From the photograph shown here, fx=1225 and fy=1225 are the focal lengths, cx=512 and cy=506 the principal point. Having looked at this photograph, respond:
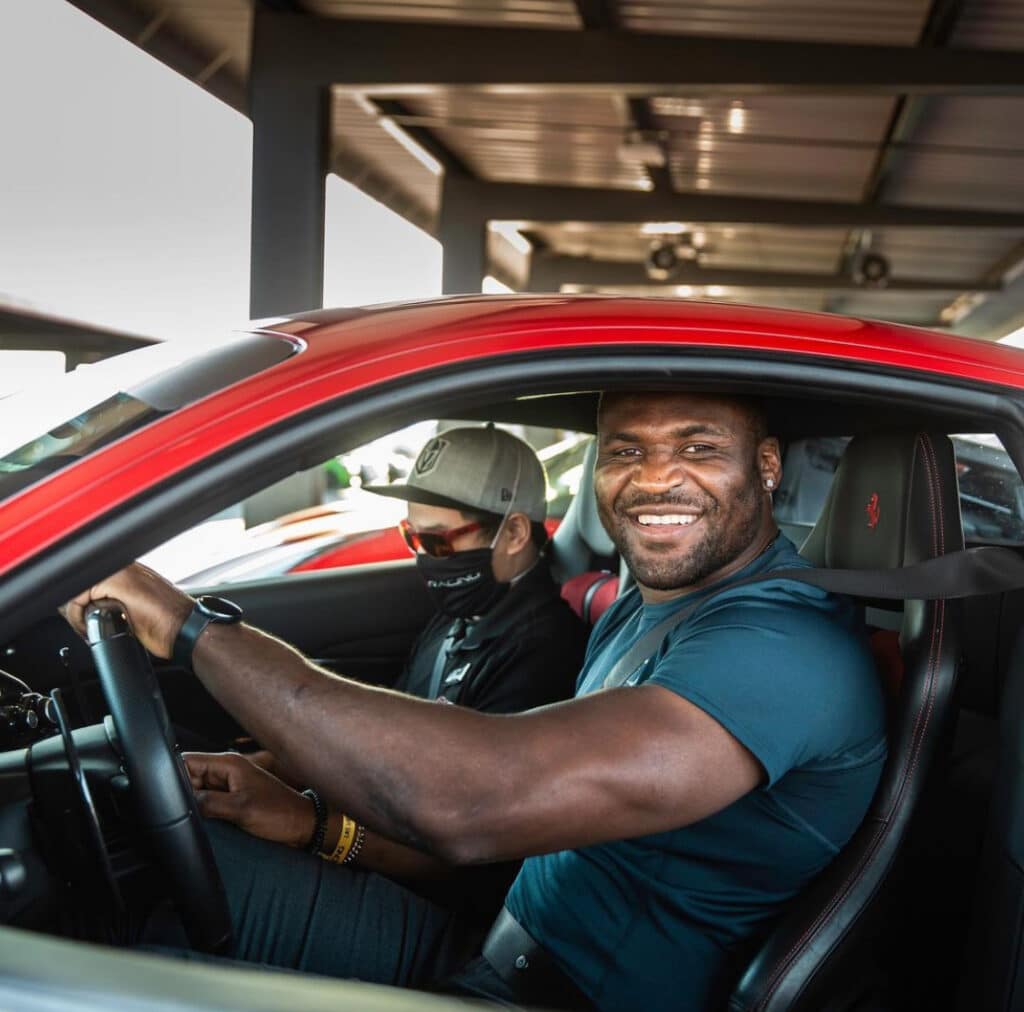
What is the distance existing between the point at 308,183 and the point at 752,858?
788 cm

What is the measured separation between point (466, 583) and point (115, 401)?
150 centimetres

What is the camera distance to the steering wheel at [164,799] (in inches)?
60.8

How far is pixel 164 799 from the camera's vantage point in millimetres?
1565

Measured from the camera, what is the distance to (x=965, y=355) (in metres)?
1.60

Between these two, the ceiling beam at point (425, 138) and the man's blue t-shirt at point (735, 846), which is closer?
the man's blue t-shirt at point (735, 846)

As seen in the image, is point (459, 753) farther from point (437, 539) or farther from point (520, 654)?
point (437, 539)

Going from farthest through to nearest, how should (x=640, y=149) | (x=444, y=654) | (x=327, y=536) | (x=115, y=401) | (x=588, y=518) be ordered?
(x=640, y=149)
(x=327, y=536)
(x=588, y=518)
(x=444, y=654)
(x=115, y=401)

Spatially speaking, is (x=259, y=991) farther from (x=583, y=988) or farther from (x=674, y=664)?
(x=583, y=988)

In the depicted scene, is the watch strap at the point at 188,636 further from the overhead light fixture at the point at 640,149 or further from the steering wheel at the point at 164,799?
the overhead light fixture at the point at 640,149

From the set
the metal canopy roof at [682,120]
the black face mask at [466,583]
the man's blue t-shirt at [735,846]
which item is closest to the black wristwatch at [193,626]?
the man's blue t-shirt at [735,846]

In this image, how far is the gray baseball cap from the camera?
8.88 ft

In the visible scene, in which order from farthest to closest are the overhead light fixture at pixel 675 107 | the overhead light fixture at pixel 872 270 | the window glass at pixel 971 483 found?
the overhead light fixture at pixel 872 270, the overhead light fixture at pixel 675 107, the window glass at pixel 971 483

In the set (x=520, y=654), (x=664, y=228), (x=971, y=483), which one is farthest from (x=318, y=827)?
(x=664, y=228)

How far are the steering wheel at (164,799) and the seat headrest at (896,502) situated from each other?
1060 millimetres
